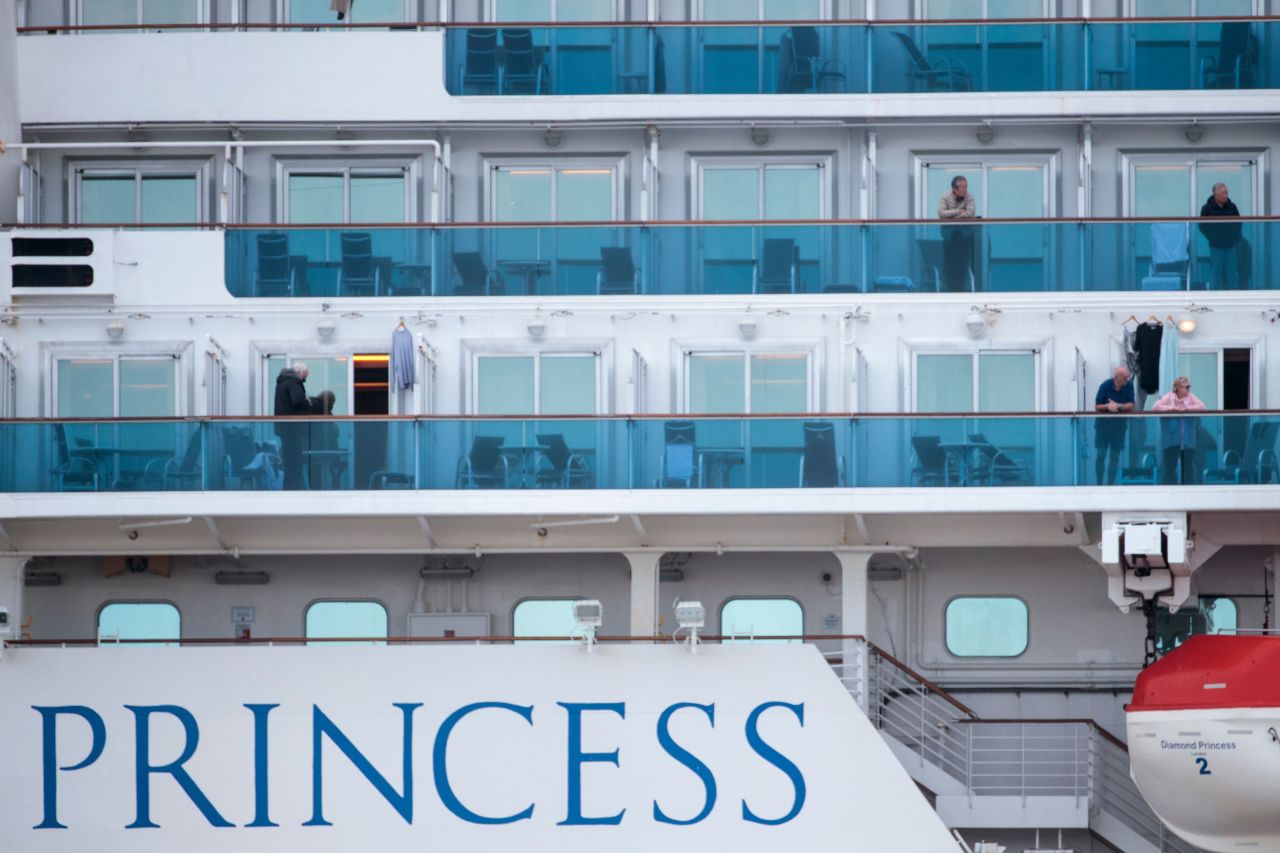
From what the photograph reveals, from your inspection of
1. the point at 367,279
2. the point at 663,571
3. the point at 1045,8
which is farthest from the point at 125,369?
the point at 1045,8

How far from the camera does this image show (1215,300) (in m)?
18.6

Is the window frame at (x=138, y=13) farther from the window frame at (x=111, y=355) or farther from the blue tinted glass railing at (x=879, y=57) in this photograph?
the window frame at (x=111, y=355)

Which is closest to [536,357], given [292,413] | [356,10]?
[292,413]

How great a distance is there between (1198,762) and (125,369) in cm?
1078

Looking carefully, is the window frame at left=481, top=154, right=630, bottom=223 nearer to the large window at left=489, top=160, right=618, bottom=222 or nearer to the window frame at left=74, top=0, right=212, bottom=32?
the large window at left=489, top=160, right=618, bottom=222

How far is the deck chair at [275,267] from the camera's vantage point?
1892 centimetres

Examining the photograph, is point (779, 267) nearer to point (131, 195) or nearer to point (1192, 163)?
point (1192, 163)

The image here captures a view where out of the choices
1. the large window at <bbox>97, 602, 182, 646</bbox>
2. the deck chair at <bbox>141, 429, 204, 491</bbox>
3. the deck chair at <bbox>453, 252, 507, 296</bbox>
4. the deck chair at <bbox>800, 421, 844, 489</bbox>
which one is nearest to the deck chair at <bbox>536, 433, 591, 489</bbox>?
the deck chair at <bbox>453, 252, 507, 296</bbox>

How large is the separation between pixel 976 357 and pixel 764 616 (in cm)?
328

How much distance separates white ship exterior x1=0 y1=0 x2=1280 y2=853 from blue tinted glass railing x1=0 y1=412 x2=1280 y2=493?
0.13 feet

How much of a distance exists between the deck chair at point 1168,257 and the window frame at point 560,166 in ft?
17.3

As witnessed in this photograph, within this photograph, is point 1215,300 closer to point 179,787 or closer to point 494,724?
point 494,724

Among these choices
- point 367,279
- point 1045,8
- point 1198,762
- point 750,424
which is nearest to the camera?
point 1198,762

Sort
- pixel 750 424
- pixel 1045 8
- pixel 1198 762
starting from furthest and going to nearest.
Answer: pixel 1045 8
pixel 750 424
pixel 1198 762
